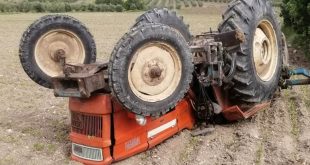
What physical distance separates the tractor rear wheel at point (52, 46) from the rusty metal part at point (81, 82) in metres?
0.85

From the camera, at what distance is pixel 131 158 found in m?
5.29

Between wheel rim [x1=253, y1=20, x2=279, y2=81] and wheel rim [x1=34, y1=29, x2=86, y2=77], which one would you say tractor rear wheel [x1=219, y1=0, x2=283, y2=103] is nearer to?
wheel rim [x1=253, y1=20, x2=279, y2=81]

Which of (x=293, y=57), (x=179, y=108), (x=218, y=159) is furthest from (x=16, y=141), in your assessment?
(x=293, y=57)

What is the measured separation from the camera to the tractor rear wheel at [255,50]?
18.9ft

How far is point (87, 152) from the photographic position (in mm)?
5117

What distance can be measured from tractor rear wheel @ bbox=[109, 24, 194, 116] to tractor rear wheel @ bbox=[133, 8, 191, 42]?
4.23 feet

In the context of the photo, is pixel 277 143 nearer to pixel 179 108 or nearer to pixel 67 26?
pixel 179 108

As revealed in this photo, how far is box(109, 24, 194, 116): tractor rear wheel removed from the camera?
4.45 meters

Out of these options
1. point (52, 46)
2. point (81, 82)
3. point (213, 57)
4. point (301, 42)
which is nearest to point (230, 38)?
point (213, 57)

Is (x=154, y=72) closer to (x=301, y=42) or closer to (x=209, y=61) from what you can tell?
(x=209, y=61)

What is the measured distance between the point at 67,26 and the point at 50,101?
2420mm

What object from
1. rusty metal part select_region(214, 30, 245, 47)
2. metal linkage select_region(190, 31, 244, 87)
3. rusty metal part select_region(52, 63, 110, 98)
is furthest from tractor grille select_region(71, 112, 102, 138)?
rusty metal part select_region(214, 30, 245, 47)

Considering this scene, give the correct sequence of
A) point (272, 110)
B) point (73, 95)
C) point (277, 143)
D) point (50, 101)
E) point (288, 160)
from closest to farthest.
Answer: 1. point (73, 95)
2. point (288, 160)
3. point (277, 143)
4. point (272, 110)
5. point (50, 101)

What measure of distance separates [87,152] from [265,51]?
2805 millimetres
